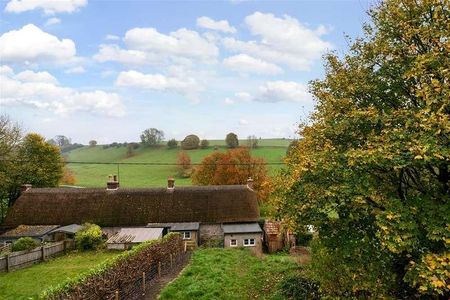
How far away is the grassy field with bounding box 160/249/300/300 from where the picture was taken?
19.4m

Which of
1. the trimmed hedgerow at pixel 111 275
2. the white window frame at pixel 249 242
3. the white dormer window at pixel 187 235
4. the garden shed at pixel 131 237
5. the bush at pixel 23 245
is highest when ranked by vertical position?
the trimmed hedgerow at pixel 111 275

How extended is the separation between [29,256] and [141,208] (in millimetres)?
14314

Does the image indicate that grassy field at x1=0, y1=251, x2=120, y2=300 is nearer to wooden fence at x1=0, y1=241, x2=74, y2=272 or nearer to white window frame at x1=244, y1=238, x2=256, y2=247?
wooden fence at x1=0, y1=241, x2=74, y2=272

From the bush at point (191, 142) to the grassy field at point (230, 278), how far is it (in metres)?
88.2

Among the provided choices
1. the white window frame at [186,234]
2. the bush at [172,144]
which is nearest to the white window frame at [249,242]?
the white window frame at [186,234]

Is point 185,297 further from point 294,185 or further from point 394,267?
point 394,267

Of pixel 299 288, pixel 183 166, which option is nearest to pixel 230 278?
pixel 299 288

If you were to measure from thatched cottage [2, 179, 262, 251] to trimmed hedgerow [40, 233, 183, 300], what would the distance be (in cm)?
1559

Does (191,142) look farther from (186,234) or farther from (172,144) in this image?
(186,234)

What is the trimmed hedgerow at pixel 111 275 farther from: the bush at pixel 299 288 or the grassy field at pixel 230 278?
the bush at pixel 299 288

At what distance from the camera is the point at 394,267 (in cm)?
1304

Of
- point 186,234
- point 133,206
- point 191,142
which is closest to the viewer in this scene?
point 186,234

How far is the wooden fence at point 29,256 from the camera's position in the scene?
2928cm

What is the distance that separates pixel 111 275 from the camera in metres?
17.7
